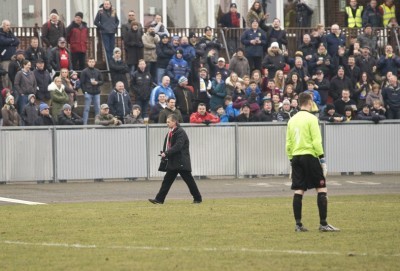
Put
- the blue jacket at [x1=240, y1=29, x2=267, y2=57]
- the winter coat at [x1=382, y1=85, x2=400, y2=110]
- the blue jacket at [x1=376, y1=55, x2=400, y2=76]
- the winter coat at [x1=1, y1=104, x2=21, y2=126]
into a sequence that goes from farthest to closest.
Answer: the blue jacket at [x1=376, y1=55, x2=400, y2=76]
the blue jacket at [x1=240, y1=29, x2=267, y2=57]
the winter coat at [x1=382, y1=85, x2=400, y2=110]
the winter coat at [x1=1, y1=104, x2=21, y2=126]

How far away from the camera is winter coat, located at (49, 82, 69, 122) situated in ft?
104

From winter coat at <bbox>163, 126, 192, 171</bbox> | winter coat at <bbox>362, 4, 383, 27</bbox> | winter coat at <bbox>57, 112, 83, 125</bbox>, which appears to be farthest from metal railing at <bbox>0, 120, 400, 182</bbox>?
winter coat at <bbox>362, 4, 383, 27</bbox>

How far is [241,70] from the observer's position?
3556 centimetres

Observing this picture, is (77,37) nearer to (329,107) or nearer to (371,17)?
(329,107)

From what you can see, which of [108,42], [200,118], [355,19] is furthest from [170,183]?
[355,19]

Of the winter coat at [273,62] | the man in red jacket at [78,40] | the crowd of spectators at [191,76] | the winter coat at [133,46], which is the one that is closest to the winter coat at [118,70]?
the crowd of spectators at [191,76]

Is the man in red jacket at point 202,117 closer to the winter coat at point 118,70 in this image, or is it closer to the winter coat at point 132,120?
the winter coat at point 132,120

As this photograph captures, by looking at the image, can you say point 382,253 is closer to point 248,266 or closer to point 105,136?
point 248,266

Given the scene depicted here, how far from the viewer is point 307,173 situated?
17562 millimetres

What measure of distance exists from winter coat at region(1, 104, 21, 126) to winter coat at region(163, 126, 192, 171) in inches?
326

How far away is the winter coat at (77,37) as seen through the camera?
34.7 metres

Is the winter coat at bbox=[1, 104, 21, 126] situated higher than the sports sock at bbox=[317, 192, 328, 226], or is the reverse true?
the winter coat at bbox=[1, 104, 21, 126]

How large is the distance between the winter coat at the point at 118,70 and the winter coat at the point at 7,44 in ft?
8.96

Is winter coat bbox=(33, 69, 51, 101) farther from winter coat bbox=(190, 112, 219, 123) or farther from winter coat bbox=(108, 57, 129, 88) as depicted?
winter coat bbox=(190, 112, 219, 123)
